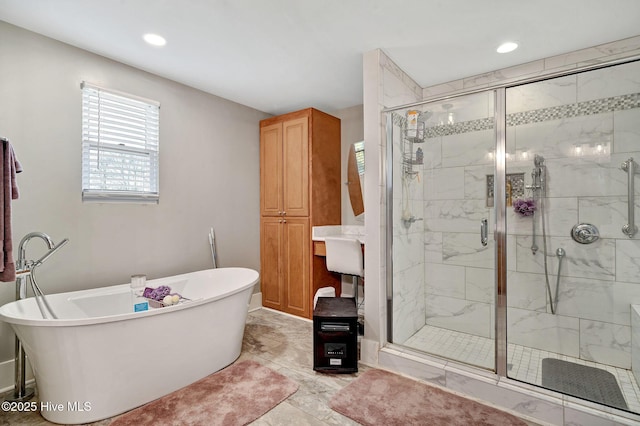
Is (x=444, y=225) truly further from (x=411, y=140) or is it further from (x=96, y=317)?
(x=96, y=317)

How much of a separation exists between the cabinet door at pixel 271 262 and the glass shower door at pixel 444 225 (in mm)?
1516

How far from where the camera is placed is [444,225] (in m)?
2.88

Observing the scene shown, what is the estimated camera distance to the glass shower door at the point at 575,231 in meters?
2.09

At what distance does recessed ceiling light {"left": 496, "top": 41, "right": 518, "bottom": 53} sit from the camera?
2271mm

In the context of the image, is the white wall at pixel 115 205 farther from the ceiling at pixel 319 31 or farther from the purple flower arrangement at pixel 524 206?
the purple flower arrangement at pixel 524 206

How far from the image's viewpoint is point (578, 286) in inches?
90.5

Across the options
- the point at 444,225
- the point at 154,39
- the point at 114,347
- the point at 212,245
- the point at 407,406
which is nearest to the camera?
the point at 114,347

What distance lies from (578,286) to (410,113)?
185 centimetres

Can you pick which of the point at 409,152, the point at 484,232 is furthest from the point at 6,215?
the point at 484,232

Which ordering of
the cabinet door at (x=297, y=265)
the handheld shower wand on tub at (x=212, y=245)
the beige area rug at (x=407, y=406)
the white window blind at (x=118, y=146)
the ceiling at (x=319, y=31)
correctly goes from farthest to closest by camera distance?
the cabinet door at (x=297, y=265), the handheld shower wand on tub at (x=212, y=245), the white window blind at (x=118, y=146), the ceiling at (x=319, y=31), the beige area rug at (x=407, y=406)

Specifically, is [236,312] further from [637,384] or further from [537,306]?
[637,384]

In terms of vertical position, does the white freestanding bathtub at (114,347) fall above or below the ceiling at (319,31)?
below

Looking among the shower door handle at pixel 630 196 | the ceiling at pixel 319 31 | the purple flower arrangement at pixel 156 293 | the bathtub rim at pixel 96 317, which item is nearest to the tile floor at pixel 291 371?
the bathtub rim at pixel 96 317

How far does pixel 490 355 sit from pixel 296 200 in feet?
7.44
